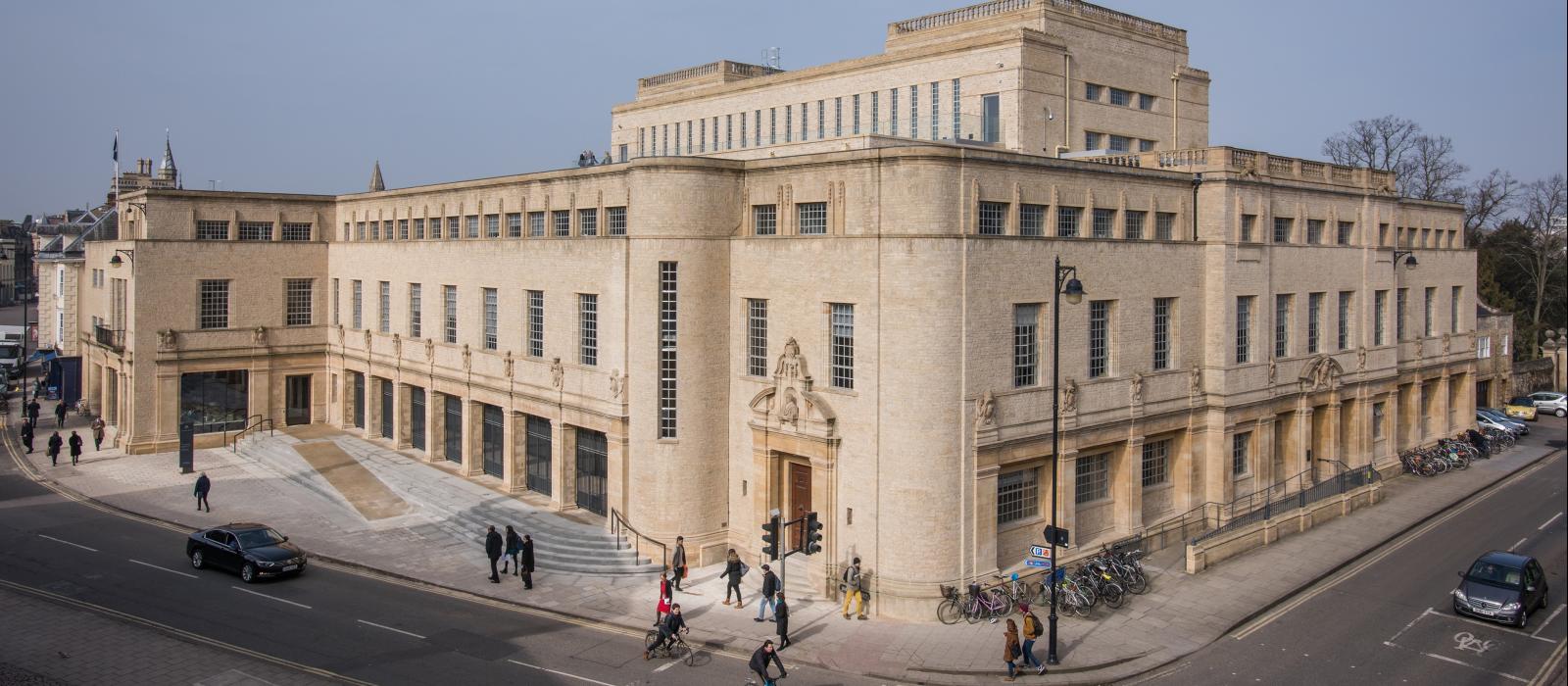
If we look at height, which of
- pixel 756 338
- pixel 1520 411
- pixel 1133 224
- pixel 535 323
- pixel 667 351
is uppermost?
pixel 1133 224

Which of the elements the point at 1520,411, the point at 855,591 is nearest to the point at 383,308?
the point at 855,591

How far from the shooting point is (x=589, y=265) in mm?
34562

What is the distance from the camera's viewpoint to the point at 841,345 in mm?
29312

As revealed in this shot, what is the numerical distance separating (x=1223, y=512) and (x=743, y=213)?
18.4 meters

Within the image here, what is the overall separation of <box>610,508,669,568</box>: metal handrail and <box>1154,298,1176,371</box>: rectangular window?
16338mm

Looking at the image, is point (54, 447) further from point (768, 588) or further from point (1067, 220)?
point (1067, 220)

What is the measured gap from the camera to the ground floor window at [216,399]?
49.1 metres

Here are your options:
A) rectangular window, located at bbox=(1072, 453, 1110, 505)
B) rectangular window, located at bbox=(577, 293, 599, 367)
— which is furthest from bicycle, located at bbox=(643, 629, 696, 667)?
rectangular window, located at bbox=(1072, 453, 1110, 505)

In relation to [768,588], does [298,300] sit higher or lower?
higher

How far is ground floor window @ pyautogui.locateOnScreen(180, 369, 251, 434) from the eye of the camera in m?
49.1

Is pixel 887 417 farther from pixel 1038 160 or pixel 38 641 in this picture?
pixel 38 641

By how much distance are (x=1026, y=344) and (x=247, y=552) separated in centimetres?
2237

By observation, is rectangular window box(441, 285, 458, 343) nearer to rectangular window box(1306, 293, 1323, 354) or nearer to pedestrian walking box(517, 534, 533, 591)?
pedestrian walking box(517, 534, 533, 591)

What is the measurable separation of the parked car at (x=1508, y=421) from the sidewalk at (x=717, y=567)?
17.5 ft
